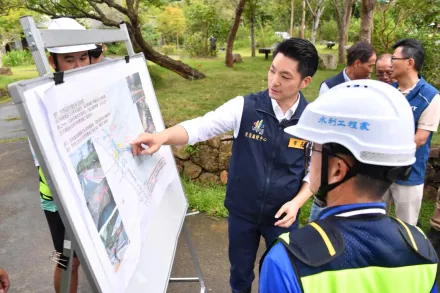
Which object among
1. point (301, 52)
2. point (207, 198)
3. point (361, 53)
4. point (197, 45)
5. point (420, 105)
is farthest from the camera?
point (197, 45)

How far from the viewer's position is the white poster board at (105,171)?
103 cm

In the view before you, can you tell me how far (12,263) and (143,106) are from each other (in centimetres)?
233

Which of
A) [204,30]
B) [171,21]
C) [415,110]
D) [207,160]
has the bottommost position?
[207,160]

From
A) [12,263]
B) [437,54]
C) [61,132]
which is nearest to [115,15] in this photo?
[437,54]

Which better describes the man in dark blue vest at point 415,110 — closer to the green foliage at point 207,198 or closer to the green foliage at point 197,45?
the green foliage at point 207,198

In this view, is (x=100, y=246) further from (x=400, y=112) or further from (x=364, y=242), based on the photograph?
(x=400, y=112)

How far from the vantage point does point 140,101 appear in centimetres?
184

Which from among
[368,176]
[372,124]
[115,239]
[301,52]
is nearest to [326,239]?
[368,176]

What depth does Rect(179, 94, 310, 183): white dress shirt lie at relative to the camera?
5.96ft

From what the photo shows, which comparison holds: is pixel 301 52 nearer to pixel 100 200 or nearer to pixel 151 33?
pixel 100 200

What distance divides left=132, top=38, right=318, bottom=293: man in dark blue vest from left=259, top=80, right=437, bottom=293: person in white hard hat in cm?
81

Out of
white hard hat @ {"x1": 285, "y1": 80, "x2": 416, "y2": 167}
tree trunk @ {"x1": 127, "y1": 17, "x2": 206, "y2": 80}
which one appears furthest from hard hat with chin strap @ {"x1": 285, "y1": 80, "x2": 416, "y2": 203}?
tree trunk @ {"x1": 127, "y1": 17, "x2": 206, "y2": 80}

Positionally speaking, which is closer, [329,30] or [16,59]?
[16,59]

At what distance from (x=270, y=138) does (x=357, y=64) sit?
1.68 metres
